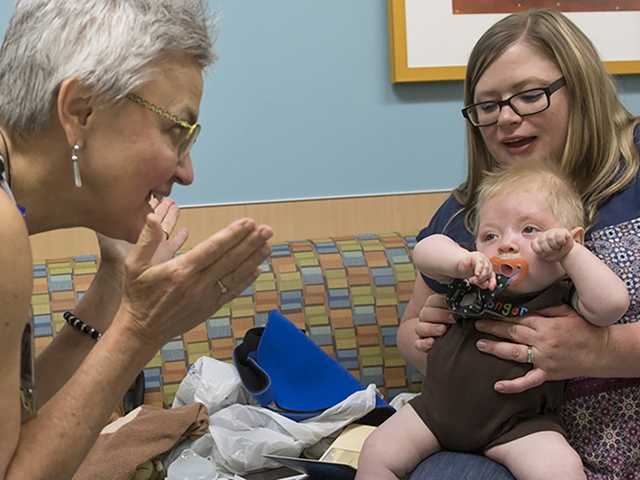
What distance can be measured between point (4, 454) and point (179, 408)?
0.84 m

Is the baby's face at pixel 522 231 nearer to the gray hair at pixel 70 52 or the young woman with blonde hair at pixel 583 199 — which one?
the young woman with blonde hair at pixel 583 199

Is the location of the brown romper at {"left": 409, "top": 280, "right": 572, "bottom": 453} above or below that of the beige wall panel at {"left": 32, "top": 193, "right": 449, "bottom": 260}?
below

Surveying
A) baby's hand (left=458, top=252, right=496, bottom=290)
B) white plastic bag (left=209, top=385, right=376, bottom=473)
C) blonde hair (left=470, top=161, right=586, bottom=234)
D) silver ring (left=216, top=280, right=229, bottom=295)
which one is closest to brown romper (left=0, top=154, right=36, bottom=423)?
silver ring (left=216, top=280, right=229, bottom=295)

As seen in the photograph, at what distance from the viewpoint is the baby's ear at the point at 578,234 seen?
1478 mm

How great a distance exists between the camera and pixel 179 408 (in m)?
1.88

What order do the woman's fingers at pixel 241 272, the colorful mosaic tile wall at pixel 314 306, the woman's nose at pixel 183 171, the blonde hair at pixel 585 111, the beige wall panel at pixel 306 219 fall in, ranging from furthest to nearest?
1. the beige wall panel at pixel 306 219
2. the colorful mosaic tile wall at pixel 314 306
3. the blonde hair at pixel 585 111
4. the woman's nose at pixel 183 171
5. the woman's fingers at pixel 241 272

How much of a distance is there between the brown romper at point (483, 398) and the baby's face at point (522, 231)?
0.14ft

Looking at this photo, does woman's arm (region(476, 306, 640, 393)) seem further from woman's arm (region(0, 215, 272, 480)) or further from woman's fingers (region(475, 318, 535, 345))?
woman's arm (region(0, 215, 272, 480))

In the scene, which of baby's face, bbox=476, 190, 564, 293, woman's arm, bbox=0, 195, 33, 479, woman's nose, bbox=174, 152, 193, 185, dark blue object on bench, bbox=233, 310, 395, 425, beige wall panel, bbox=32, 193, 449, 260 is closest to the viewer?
woman's arm, bbox=0, 195, 33, 479

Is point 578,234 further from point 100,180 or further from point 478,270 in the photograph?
Answer: point 100,180

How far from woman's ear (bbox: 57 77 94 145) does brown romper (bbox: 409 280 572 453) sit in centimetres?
79

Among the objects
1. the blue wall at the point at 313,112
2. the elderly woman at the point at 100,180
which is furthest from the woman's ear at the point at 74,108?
the blue wall at the point at 313,112

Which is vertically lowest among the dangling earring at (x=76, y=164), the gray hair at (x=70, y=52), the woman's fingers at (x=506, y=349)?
the woman's fingers at (x=506, y=349)

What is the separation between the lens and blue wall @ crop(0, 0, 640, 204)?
2.37 meters
